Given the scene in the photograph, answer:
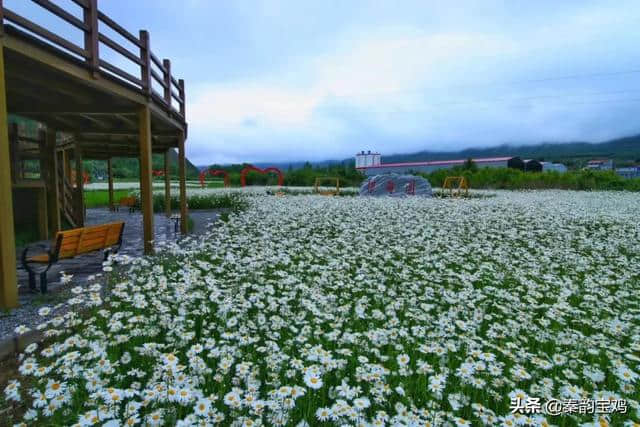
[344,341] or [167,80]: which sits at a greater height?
[167,80]

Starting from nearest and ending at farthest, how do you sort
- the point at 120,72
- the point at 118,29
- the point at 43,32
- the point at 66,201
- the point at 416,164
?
the point at 43,32, the point at 120,72, the point at 118,29, the point at 66,201, the point at 416,164

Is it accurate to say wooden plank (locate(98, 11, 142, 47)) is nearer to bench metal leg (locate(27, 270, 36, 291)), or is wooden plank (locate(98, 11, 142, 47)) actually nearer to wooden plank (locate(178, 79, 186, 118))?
wooden plank (locate(178, 79, 186, 118))

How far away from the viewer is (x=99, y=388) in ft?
7.95

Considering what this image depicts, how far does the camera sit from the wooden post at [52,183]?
9.47 m

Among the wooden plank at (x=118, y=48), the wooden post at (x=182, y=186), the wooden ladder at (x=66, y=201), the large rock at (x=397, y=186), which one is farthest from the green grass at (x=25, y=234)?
the large rock at (x=397, y=186)

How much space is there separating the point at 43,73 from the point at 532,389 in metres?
6.58

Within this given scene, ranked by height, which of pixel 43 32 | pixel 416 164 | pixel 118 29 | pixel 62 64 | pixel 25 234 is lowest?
pixel 25 234

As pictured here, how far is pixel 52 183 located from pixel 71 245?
5358 mm

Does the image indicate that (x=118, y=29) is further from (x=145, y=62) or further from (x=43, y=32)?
(x=43, y=32)

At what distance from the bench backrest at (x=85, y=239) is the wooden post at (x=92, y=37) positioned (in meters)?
2.30

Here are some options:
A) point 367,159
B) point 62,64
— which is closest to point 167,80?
point 62,64

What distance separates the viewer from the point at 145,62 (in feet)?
23.9

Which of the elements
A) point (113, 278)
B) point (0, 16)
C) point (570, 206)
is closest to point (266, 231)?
point (113, 278)

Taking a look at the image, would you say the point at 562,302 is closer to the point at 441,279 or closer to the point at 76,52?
the point at 441,279
